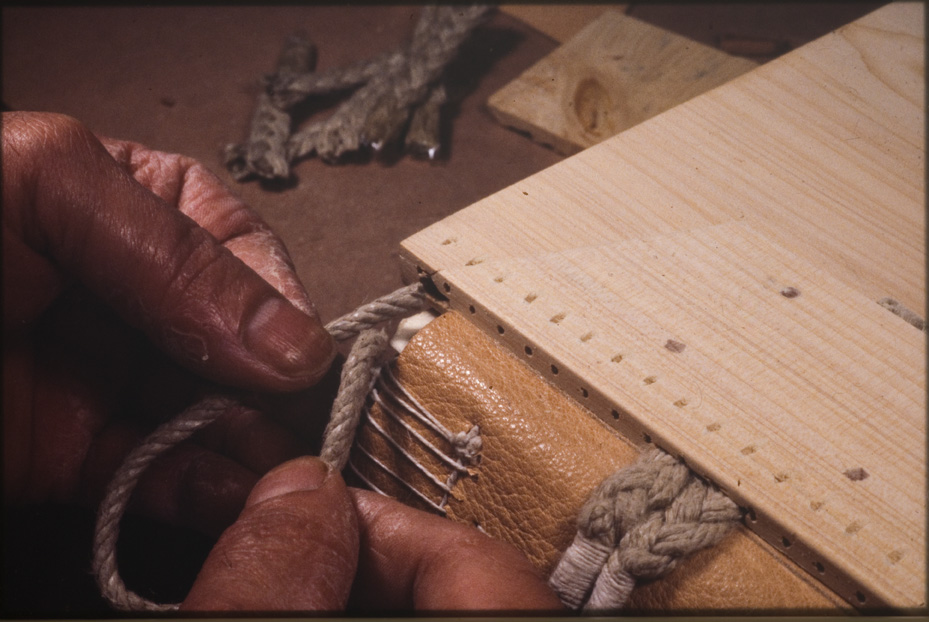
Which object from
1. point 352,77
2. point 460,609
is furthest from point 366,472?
point 352,77

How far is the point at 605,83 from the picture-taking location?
55.8 inches

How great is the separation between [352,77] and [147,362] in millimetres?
844

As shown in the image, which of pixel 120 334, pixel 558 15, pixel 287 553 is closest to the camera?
pixel 287 553

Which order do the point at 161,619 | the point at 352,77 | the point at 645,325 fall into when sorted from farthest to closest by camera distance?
the point at 352,77, the point at 645,325, the point at 161,619

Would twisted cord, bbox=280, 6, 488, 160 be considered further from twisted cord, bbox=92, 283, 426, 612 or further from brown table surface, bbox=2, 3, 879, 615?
twisted cord, bbox=92, 283, 426, 612

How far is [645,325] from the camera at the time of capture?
25.0 inches

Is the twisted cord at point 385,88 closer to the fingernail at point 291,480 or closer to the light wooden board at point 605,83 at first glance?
the light wooden board at point 605,83

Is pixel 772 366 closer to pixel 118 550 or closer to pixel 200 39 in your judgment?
pixel 118 550

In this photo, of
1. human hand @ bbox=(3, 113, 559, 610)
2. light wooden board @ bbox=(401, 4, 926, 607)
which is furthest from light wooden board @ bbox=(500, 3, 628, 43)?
human hand @ bbox=(3, 113, 559, 610)

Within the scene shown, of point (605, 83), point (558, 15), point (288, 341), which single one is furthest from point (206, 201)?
point (558, 15)

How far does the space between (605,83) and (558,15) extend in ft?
1.13

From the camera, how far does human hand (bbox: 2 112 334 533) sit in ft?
2.02

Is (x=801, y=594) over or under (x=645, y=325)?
under

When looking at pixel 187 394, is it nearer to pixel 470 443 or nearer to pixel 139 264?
pixel 139 264
